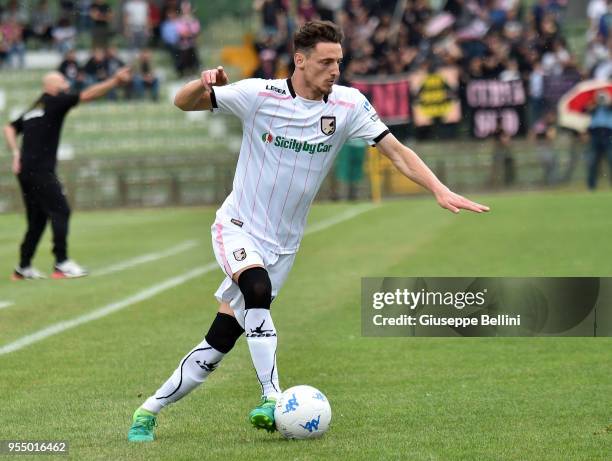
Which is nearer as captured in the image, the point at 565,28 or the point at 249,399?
the point at 249,399

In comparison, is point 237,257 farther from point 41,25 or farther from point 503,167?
point 41,25

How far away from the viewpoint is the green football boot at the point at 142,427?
6.89 meters

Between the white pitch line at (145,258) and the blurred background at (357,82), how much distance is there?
33.4 ft

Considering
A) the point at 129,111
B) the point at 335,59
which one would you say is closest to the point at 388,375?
the point at 335,59

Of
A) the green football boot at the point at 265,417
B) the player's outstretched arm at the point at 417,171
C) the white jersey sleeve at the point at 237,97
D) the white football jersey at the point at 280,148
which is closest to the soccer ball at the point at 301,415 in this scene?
the green football boot at the point at 265,417

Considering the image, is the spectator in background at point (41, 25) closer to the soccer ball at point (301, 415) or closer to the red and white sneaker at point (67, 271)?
the red and white sneaker at point (67, 271)

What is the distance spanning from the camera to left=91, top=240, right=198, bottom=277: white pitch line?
16.8 meters

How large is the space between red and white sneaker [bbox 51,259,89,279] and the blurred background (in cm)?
1409

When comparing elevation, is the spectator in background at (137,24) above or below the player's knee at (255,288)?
above

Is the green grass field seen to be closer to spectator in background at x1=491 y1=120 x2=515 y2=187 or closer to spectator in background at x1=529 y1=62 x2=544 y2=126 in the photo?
spectator in background at x1=491 y1=120 x2=515 y2=187

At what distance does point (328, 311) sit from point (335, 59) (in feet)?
19.4

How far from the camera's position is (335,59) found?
6812 millimetres

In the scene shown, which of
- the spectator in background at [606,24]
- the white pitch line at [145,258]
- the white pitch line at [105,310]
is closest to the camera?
the white pitch line at [105,310]

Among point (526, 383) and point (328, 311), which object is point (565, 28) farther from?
point (526, 383)
